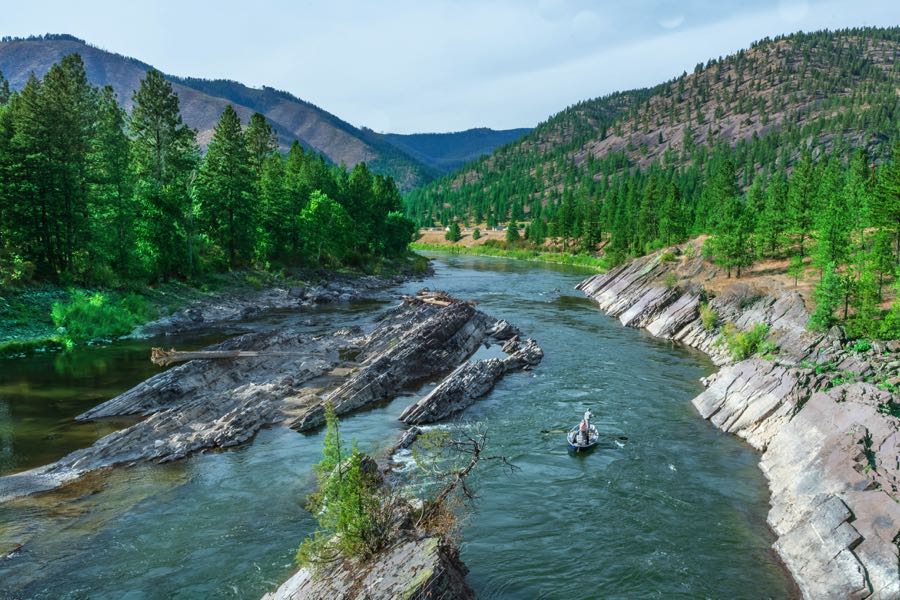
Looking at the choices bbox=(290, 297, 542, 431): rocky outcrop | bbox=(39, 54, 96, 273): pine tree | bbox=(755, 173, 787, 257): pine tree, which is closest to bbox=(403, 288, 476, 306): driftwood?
bbox=(290, 297, 542, 431): rocky outcrop

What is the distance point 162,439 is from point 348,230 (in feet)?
226

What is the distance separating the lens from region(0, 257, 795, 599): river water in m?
18.8

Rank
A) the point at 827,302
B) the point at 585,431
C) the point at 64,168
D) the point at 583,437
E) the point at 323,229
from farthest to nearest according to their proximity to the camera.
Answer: the point at 323,229 < the point at 64,168 < the point at 827,302 < the point at 585,431 < the point at 583,437

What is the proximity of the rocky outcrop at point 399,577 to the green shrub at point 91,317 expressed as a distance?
43.4m

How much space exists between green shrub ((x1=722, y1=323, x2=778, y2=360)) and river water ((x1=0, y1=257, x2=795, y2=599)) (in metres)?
8.50

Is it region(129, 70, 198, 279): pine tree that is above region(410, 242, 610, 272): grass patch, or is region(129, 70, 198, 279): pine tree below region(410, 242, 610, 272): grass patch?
above

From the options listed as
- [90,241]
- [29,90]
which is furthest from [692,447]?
[29,90]

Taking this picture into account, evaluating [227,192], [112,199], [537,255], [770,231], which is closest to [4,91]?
[227,192]

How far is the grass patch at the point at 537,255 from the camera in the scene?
13545 cm

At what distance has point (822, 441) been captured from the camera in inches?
997

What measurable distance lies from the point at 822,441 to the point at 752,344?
21772 mm

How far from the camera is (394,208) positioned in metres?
128

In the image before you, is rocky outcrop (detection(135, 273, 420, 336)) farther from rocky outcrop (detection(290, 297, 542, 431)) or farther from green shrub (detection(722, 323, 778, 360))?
green shrub (detection(722, 323, 778, 360))

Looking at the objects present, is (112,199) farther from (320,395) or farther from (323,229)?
(320,395)
